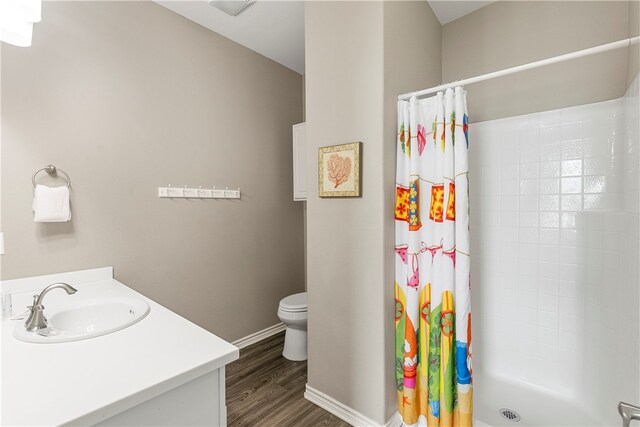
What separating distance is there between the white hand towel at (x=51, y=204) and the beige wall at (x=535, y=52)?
252 cm

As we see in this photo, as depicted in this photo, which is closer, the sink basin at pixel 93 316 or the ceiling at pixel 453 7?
the sink basin at pixel 93 316

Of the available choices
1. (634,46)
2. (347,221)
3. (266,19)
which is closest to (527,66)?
(634,46)

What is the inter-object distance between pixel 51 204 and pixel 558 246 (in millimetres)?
2790

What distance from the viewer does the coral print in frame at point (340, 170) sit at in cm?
167

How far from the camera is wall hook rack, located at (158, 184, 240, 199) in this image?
216 cm

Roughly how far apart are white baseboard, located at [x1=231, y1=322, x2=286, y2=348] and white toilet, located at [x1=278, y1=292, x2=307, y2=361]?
0.36m

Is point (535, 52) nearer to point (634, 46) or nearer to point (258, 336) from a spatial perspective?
point (634, 46)

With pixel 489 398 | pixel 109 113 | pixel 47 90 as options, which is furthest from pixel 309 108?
pixel 489 398

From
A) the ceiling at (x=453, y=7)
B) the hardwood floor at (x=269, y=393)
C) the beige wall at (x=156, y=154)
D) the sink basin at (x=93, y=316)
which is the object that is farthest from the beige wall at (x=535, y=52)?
the sink basin at (x=93, y=316)

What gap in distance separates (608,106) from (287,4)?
2021mm

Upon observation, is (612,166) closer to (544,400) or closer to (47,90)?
(544,400)

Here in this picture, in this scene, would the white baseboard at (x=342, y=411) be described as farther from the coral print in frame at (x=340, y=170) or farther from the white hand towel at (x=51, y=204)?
the white hand towel at (x=51, y=204)

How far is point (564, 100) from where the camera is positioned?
1827 mm

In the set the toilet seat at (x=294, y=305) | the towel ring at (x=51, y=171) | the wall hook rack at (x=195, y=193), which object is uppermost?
the towel ring at (x=51, y=171)
